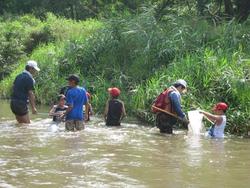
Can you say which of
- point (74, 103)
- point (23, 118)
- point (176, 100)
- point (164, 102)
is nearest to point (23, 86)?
point (23, 118)

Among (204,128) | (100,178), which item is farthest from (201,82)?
(100,178)

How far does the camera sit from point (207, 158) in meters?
9.02

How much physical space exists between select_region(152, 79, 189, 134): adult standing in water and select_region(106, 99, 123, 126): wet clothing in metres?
1.31

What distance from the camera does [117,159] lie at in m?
8.82

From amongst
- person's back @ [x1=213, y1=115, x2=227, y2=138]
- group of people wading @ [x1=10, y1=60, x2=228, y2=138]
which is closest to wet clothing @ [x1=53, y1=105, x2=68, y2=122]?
group of people wading @ [x1=10, y1=60, x2=228, y2=138]

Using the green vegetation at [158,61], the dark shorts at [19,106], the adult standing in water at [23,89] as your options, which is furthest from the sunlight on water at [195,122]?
the dark shorts at [19,106]

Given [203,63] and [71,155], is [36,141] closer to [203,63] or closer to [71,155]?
[71,155]

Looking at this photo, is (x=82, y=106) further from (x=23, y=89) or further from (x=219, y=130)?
(x=219, y=130)

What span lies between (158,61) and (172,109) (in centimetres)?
526

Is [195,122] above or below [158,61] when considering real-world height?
below

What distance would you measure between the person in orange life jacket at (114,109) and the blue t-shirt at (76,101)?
54.1 inches

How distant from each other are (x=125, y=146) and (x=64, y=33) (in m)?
18.5

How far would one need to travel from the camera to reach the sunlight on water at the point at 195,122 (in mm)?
11539

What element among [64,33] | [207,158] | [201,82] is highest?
[64,33]
